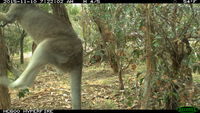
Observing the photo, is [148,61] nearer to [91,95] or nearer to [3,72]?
[3,72]

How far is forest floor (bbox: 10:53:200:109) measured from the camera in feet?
21.9

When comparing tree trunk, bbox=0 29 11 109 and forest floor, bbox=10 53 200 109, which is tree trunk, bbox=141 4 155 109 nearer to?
forest floor, bbox=10 53 200 109

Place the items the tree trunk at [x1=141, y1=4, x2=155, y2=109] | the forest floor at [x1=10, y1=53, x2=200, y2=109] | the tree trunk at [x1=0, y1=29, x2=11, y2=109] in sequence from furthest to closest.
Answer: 1. the forest floor at [x1=10, y1=53, x2=200, y2=109]
2. the tree trunk at [x1=0, y1=29, x2=11, y2=109]
3. the tree trunk at [x1=141, y1=4, x2=155, y2=109]

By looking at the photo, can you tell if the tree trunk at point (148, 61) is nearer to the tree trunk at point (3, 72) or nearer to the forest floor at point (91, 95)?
the forest floor at point (91, 95)

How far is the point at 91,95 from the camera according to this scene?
754 centimetres

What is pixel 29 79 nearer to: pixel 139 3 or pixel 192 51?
pixel 139 3

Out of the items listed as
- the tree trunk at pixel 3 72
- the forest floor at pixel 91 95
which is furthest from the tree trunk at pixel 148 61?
the tree trunk at pixel 3 72

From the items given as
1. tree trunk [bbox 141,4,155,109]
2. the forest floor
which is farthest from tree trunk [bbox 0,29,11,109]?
tree trunk [bbox 141,4,155,109]

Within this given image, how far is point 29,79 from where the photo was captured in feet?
14.2

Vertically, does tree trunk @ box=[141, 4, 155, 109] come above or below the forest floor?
above

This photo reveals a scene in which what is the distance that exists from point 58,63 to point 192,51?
84.5 inches

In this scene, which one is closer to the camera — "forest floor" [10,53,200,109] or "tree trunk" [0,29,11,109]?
"tree trunk" [0,29,11,109]

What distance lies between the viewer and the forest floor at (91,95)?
6660 millimetres

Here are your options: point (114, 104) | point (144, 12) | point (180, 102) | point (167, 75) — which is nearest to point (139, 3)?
point (144, 12)
